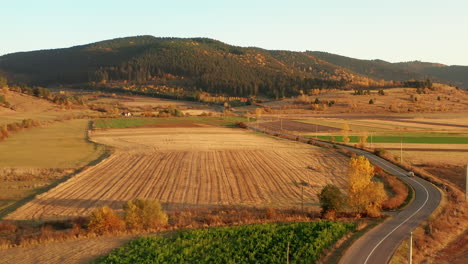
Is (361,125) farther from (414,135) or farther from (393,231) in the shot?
(393,231)

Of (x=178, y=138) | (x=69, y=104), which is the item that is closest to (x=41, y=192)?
(x=178, y=138)

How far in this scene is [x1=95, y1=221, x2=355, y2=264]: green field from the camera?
25.0 m

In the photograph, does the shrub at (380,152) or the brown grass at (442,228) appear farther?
the shrub at (380,152)

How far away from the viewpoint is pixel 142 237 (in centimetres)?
2856

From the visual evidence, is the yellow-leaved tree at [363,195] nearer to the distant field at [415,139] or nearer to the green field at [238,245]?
the green field at [238,245]

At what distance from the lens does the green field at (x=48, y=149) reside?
55406 mm

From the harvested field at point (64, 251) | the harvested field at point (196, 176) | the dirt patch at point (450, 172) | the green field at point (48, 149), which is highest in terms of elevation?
the dirt patch at point (450, 172)

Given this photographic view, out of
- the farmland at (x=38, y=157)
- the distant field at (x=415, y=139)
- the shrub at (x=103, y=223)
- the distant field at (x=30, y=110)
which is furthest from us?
the distant field at (x=30, y=110)

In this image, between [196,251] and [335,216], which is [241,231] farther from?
[335,216]

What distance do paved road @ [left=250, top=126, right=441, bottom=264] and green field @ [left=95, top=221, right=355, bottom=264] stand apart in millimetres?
1835

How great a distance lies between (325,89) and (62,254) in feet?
558

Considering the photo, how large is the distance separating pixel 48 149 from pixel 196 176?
3073 centimetres

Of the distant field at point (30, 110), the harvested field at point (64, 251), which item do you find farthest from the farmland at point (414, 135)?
the distant field at point (30, 110)

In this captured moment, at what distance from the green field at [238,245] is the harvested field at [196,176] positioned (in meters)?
8.47
